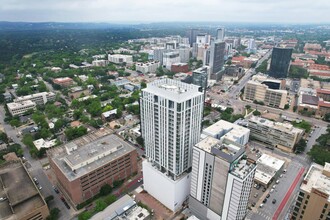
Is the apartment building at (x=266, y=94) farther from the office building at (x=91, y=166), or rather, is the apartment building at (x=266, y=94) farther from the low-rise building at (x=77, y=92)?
the low-rise building at (x=77, y=92)

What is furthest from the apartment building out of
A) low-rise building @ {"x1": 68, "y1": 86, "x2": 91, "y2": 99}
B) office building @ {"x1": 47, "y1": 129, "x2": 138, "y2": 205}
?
low-rise building @ {"x1": 68, "y1": 86, "x2": 91, "y2": 99}

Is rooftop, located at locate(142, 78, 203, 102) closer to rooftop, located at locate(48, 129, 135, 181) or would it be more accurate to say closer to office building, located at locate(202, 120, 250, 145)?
rooftop, located at locate(48, 129, 135, 181)

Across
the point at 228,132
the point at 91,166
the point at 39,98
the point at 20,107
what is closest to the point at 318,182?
the point at 228,132

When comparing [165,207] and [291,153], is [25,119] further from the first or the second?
[291,153]

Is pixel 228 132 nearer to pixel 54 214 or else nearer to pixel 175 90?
pixel 175 90

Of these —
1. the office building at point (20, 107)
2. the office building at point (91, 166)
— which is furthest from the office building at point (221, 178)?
the office building at point (20, 107)

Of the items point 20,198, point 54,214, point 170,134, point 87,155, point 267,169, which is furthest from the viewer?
point 267,169
